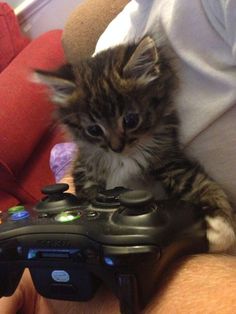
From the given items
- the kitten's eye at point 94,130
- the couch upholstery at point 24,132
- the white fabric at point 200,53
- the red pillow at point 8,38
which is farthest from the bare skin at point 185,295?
the red pillow at point 8,38

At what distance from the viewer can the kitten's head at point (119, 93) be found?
2.60ft

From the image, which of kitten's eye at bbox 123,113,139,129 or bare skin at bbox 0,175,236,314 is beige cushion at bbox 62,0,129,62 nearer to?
kitten's eye at bbox 123,113,139,129

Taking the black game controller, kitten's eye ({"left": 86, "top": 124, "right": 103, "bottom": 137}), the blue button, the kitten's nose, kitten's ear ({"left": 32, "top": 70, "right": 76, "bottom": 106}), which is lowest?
the kitten's nose

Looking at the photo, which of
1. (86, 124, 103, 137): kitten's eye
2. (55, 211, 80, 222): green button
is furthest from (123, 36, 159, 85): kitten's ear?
(55, 211, 80, 222): green button

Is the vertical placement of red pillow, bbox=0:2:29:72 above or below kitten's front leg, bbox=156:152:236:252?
above

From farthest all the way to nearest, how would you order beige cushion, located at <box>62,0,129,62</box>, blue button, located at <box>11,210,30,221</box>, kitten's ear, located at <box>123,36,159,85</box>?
1. beige cushion, located at <box>62,0,129,62</box>
2. kitten's ear, located at <box>123,36,159,85</box>
3. blue button, located at <box>11,210,30,221</box>

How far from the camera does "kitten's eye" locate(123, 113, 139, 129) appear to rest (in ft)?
2.64

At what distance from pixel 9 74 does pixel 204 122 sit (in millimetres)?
960

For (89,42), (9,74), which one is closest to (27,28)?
(9,74)

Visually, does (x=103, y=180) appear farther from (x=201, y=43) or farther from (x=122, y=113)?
(x=201, y=43)

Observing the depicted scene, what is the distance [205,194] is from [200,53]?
227mm

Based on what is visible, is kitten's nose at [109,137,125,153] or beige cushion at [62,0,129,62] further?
beige cushion at [62,0,129,62]

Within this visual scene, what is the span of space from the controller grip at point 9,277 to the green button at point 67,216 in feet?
0.28

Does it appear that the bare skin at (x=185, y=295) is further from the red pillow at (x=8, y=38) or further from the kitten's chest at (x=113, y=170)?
the red pillow at (x=8, y=38)
